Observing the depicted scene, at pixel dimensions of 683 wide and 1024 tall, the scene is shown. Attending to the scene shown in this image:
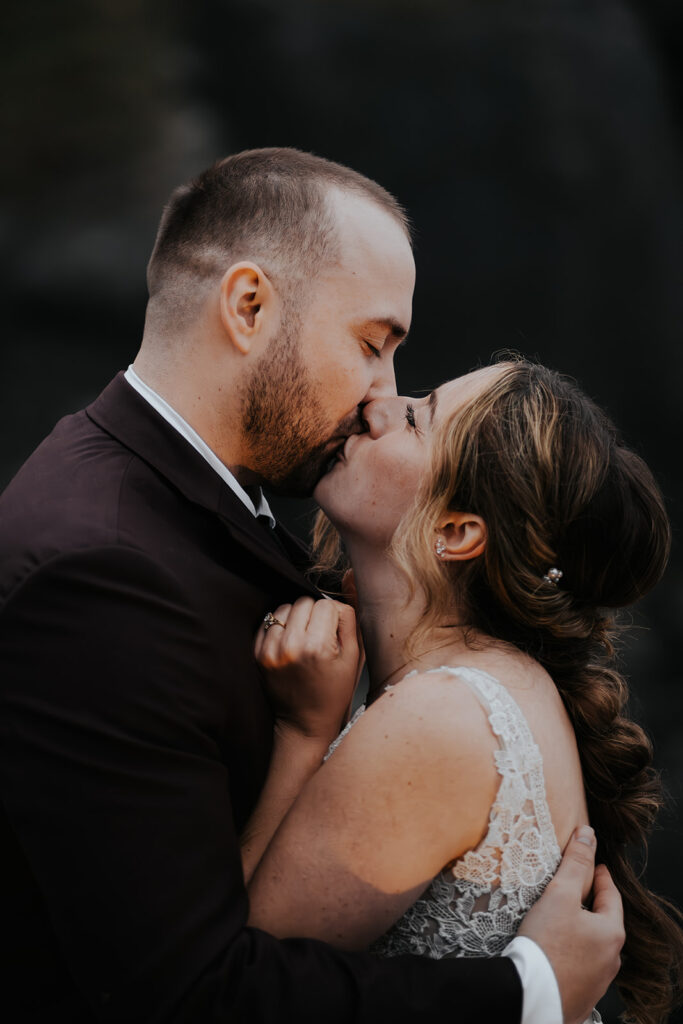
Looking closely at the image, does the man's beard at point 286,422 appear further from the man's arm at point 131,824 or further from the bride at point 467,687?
the man's arm at point 131,824

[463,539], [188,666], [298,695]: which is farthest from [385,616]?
[188,666]

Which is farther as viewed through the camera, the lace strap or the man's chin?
the man's chin

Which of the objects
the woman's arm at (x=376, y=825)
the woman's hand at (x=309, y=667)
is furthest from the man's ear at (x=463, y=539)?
the woman's arm at (x=376, y=825)

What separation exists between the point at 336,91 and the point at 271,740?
2194mm

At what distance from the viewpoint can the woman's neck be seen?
166 centimetres

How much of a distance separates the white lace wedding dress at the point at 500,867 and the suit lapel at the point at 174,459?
14.8 inches

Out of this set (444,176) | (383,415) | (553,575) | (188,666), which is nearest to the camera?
(188,666)

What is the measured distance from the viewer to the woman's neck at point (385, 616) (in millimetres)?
1662

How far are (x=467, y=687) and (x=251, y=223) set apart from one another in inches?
34.0

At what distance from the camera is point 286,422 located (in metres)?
1.61

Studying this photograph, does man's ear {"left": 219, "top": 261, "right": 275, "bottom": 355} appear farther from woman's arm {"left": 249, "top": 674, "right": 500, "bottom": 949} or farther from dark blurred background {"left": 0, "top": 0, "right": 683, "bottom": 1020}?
dark blurred background {"left": 0, "top": 0, "right": 683, "bottom": 1020}

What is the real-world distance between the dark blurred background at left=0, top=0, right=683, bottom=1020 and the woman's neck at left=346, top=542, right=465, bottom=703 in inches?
55.0

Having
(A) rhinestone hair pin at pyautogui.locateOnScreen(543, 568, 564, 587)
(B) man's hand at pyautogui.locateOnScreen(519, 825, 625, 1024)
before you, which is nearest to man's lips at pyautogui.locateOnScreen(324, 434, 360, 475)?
(A) rhinestone hair pin at pyautogui.locateOnScreen(543, 568, 564, 587)

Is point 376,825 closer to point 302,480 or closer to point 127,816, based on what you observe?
point 127,816
